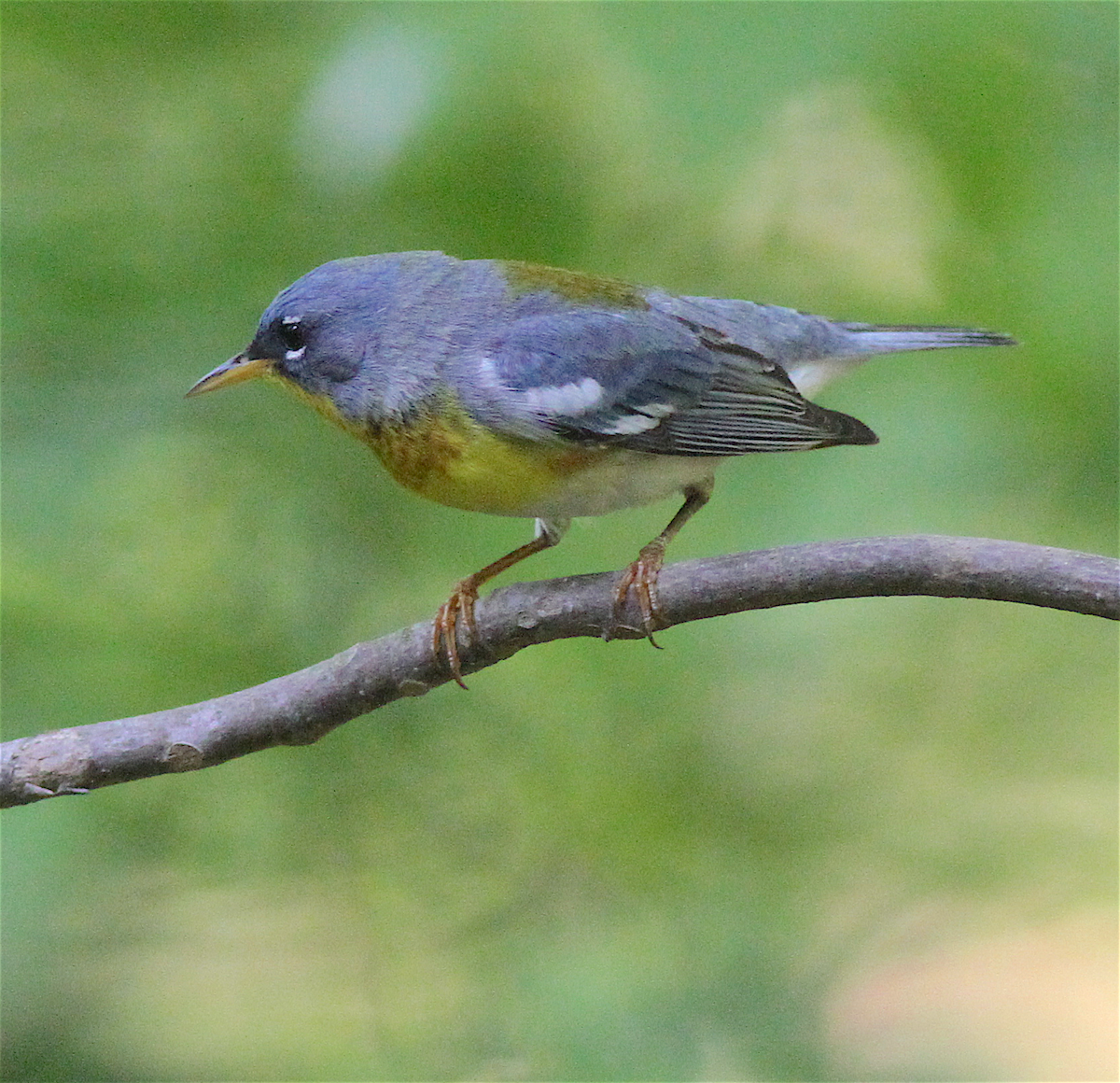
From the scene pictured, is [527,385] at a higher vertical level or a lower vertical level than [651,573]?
higher

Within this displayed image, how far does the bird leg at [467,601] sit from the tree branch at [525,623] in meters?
0.02

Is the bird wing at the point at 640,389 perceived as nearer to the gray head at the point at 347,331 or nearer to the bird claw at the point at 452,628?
the gray head at the point at 347,331

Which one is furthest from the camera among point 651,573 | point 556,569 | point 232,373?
point 556,569

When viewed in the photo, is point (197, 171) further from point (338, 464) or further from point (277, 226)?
point (338, 464)

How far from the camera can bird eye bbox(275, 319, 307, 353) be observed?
7.83ft

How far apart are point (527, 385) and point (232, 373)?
0.60 m

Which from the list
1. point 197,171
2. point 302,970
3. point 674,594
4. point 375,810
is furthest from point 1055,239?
point 302,970

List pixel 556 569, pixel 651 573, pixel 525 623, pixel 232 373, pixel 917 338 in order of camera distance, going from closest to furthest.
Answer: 1. pixel 525 623
2. pixel 651 573
3. pixel 232 373
4. pixel 556 569
5. pixel 917 338

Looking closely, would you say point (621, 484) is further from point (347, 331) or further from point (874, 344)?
point (874, 344)

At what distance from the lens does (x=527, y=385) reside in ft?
7.56

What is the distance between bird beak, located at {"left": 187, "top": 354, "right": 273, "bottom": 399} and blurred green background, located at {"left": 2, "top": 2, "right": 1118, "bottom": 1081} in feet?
0.46

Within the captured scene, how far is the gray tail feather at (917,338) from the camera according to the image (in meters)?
2.31

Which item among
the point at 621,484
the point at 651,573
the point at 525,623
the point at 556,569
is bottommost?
the point at 525,623

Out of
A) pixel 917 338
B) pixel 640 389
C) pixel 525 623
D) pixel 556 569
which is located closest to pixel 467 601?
pixel 556 569
